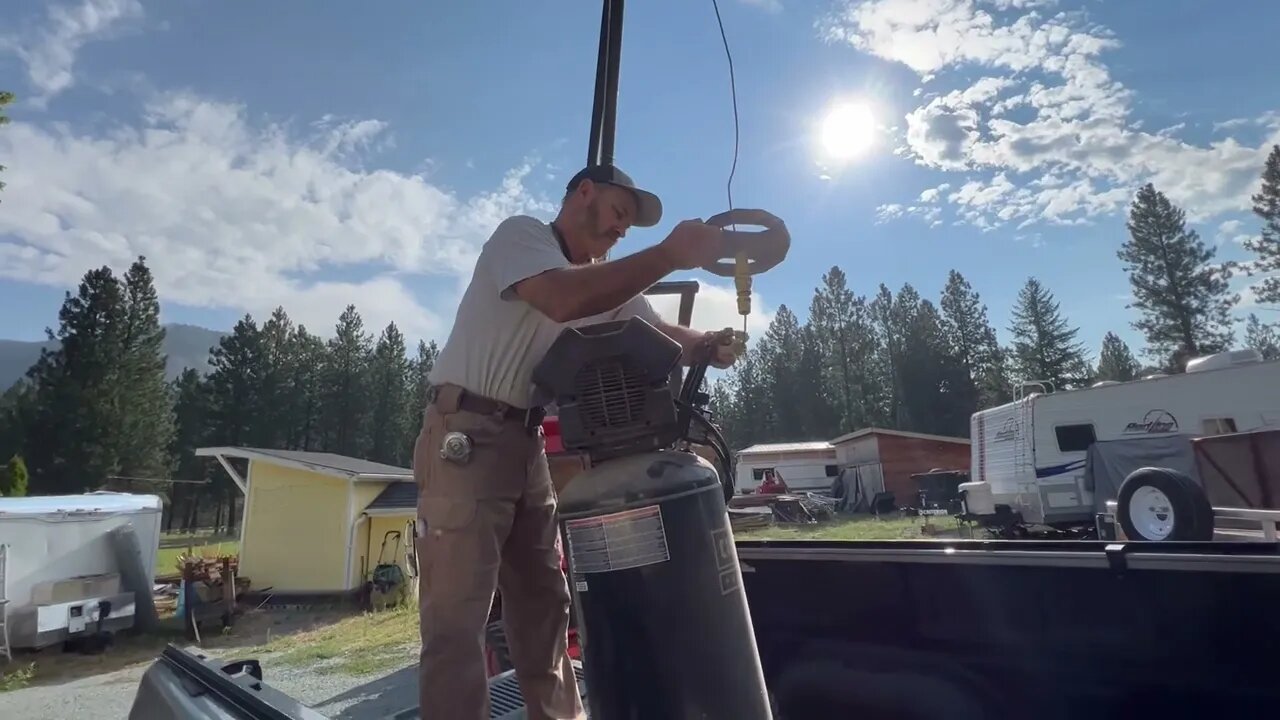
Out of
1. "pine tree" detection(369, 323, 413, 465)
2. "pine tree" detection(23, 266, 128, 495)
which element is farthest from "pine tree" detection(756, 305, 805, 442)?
"pine tree" detection(23, 266, 128, 495)

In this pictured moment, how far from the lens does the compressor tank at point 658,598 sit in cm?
130

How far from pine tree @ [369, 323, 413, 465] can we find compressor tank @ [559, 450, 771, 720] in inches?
2289

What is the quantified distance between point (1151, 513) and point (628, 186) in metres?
4.77

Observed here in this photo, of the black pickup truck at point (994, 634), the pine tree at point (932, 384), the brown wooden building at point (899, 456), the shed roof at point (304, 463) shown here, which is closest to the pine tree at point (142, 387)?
the shed roof at point (304, 463)

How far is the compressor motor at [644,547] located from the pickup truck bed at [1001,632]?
0.57 metres

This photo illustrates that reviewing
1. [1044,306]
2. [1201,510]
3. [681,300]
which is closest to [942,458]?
[1044,306]

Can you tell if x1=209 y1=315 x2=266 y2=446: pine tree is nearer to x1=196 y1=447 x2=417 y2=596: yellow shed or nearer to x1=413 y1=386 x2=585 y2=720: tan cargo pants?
x1=196 y1=447 x2=417 y2=596: yellow shed

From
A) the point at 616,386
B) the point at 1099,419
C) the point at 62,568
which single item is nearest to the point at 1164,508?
the point at 616,386

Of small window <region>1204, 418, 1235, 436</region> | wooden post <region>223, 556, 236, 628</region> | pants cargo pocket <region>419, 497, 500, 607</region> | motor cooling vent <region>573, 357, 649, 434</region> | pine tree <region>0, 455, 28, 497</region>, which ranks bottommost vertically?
wooden post <region>223, 556, 236, 628</region>

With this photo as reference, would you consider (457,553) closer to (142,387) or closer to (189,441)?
(142,387)

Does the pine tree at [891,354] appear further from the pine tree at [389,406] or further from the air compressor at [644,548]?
the air compressor at [644,548]

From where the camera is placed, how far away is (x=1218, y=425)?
13.6 m

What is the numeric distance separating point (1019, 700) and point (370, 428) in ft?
201

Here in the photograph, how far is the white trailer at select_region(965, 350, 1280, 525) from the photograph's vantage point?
13.1 m
